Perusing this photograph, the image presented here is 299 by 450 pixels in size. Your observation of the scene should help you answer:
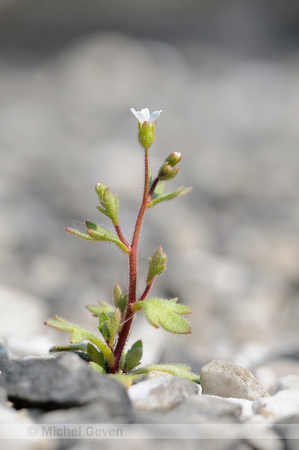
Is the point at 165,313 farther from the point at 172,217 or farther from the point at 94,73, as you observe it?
the point at 94,73

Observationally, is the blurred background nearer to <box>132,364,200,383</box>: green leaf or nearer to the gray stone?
<box>132,364,200,383</box>: green leaf

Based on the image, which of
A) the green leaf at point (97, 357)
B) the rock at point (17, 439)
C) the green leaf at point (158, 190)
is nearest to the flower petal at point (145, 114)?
the green leaf at point (158, 190)

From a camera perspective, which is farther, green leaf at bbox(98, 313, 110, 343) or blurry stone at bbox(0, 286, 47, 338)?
blurry stone at bbox(0, 286, 47, 338)

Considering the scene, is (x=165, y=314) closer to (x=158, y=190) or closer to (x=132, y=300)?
(x=132, y=300)

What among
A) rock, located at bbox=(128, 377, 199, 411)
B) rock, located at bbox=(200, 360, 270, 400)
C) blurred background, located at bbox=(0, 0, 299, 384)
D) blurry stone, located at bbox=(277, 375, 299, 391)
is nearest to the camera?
rock, located at bbox=(128, 377, 199, 411)

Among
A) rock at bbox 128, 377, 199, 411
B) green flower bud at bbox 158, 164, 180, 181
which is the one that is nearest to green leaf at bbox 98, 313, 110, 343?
rock at bbox 128, 377, 199, 411

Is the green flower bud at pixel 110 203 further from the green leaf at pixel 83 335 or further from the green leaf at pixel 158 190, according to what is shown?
the green leaf at pixel 83 335

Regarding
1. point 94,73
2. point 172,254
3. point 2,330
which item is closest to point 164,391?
point 2,330
